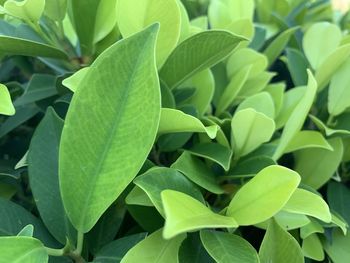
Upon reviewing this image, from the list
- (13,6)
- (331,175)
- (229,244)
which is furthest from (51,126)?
(331,175)

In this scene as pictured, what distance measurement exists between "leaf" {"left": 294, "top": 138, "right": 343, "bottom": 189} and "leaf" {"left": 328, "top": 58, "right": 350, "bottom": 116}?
0.04 metres

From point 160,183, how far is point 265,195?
10 centimetres

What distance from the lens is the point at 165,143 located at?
0.61 metres

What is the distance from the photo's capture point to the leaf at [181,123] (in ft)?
1.58

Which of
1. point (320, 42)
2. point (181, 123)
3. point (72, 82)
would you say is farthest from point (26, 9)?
point (320, 42)

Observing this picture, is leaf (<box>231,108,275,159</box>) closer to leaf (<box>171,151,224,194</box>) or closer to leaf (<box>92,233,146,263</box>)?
leaf (<box>171,151,224,194</box>)

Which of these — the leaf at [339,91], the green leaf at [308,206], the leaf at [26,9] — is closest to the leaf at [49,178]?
the leaf at [26,9]

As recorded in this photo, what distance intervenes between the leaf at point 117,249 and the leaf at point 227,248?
2.9 inches

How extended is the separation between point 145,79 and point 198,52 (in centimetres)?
15

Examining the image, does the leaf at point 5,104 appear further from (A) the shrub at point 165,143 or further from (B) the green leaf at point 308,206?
(B) the green leaf at point 308,206

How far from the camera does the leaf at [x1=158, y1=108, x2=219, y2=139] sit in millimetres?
482

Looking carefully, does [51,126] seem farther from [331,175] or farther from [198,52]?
[331,175]

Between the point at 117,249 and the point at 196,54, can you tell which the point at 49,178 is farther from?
the point at 196,54

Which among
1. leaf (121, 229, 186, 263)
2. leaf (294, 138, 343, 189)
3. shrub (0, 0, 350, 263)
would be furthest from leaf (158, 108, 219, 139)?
leaf (294, 138, 343, 189)
